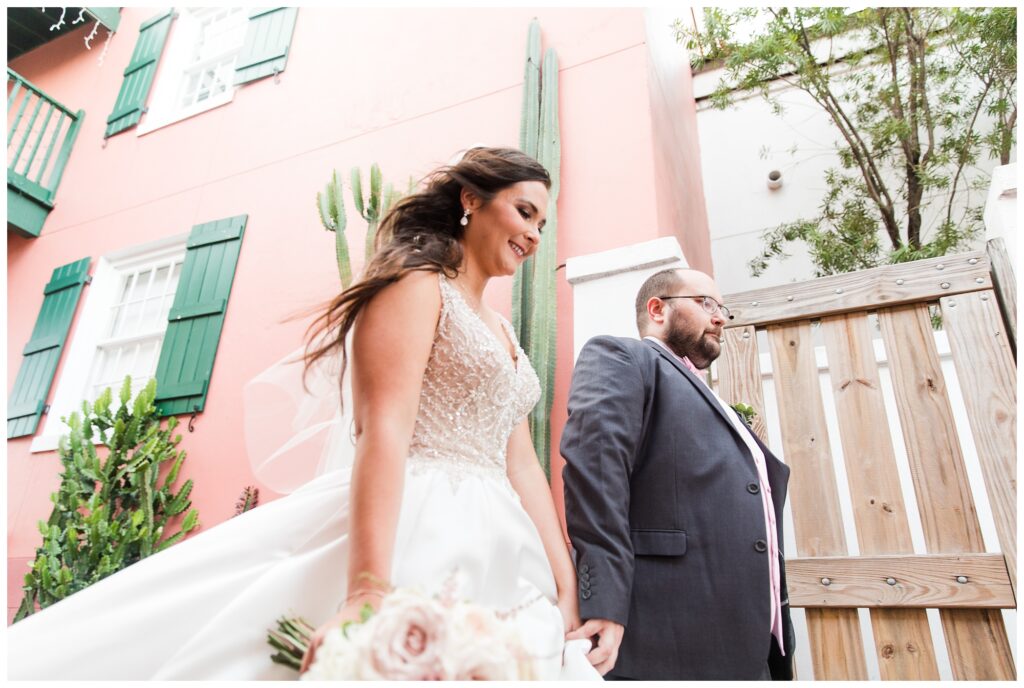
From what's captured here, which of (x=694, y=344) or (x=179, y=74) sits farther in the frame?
(x=179, y=74)

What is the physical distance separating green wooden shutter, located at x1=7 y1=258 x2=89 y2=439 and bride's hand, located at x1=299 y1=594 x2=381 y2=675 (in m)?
5.24

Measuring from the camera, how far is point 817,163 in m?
4.99

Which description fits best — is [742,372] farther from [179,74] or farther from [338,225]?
[179,74]

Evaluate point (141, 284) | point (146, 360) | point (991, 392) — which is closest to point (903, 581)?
point (991, 392)

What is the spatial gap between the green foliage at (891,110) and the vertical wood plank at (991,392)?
6.39 feet

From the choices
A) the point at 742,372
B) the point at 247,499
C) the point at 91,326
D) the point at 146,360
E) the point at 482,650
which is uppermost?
the point at 91,326

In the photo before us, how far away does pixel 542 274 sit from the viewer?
3064mm

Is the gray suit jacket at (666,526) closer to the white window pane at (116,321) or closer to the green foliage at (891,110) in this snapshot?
the green foliage at (891,110)

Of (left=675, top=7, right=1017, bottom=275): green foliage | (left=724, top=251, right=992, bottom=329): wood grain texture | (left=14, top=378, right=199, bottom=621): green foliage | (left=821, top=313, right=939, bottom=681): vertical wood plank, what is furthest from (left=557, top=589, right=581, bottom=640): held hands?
(left=675, top=7, right=1017, bottom=275): green foliage

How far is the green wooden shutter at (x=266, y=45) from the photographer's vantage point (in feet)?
18.7

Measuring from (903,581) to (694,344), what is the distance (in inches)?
37.9

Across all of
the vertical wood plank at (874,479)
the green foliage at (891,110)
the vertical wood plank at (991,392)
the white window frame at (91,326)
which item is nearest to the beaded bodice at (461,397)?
the vertical wood plank at (874,479)

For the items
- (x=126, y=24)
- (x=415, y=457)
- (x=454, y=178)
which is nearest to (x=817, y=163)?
(x=454, y=178)

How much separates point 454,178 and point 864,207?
403 centimetres
